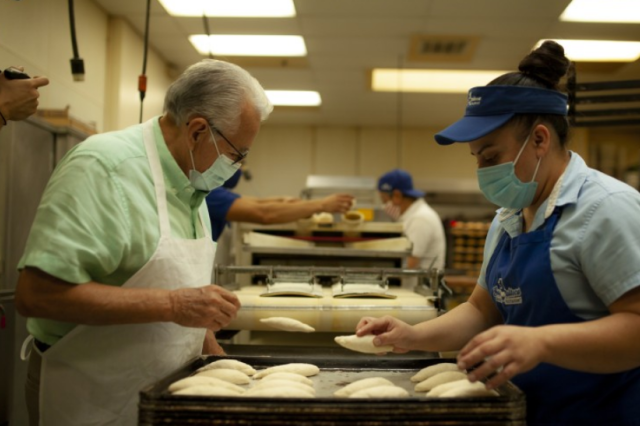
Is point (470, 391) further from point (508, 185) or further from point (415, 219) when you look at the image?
point (415, 219)

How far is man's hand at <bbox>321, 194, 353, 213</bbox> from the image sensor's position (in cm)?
329

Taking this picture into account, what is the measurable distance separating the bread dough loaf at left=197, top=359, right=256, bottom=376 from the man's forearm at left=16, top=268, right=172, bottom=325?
0.75ft

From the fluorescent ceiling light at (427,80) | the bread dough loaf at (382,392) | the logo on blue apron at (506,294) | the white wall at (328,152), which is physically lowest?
the bread dough loaf at (382,392)

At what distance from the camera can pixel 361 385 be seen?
1345mm

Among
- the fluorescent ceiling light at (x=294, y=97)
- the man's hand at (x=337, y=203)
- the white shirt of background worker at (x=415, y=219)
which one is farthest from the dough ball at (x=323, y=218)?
the fluorescent ceiling light at (x=294, y=97)


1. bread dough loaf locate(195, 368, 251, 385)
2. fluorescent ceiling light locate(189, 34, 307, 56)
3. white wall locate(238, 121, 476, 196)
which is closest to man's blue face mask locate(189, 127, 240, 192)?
bread dough loaf locate(195, 368, 251, 385)

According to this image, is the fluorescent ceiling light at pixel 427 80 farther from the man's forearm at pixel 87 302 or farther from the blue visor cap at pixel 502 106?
the man's forearm at pixel 87 302

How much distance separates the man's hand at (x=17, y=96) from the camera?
174 cm

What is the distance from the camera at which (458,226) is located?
682cm

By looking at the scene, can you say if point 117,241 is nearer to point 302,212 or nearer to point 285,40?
point 302,212

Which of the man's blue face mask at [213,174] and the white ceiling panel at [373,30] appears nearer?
the man's blue face mask at [213,174]

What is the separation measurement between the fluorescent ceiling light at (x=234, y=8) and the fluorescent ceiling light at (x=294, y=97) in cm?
221

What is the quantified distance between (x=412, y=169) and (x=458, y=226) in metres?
2.19

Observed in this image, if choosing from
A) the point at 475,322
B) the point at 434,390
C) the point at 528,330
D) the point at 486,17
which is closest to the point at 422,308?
the point at 475,322
